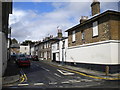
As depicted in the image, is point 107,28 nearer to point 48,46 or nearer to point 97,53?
point 97,53

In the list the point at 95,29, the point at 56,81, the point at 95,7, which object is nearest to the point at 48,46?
the point at 95,7

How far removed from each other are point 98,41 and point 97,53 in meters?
1.49

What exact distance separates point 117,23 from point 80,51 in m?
7.12

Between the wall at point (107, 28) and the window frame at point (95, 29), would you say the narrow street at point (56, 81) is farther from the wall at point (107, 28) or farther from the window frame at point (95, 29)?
the window frame at point (95, 29)

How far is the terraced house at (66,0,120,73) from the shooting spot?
50.2 feet

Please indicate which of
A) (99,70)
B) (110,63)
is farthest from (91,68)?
→ (110,63)

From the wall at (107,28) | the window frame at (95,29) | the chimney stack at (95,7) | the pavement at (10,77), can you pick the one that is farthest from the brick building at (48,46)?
the pavement at (10,77)

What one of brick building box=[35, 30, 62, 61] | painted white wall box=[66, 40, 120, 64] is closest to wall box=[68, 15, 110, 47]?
painted white wall box=[66, 40, 120, 64]

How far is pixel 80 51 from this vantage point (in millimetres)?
21188

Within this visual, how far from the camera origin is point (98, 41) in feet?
56.4

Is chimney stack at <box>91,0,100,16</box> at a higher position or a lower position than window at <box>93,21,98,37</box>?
higher

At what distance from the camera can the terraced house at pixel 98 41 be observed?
50.2ft

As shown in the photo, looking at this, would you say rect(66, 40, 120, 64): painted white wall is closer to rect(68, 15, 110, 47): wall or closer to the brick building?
rect(68, 15, 110, 47): wall

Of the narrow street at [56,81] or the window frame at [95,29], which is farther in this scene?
the window frame at [95,29]
